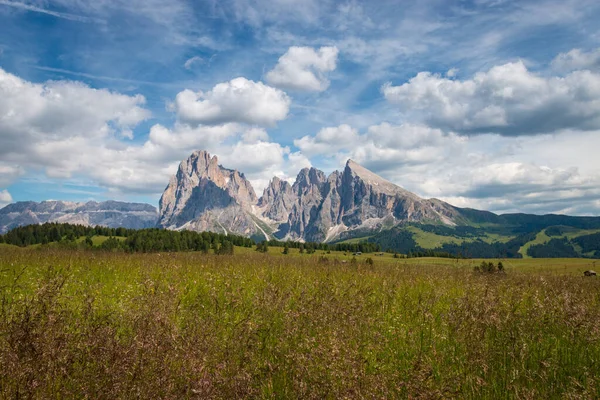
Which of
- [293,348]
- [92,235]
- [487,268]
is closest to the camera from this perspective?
[293,348]

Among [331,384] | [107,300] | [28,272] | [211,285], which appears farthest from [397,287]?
[28,272]

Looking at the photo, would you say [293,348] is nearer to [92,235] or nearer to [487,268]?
[487,268]

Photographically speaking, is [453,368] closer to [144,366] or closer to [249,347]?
[249,347]

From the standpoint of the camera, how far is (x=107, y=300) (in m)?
9.91

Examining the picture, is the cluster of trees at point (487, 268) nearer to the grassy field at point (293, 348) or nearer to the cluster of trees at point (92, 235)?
the grassy field at point (293, 348)

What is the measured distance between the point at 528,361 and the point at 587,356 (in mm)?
1026

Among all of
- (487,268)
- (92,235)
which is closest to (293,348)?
(487,268)

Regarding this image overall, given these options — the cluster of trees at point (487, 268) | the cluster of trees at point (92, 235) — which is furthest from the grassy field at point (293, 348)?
the cluster of trees at point (92, 235)

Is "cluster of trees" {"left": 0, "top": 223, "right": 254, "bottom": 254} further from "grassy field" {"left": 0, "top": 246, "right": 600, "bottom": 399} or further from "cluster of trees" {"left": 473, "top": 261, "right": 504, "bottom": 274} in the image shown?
"grassy field" {"left": 0, "top": 246, "right": 600, "bottom": 399}

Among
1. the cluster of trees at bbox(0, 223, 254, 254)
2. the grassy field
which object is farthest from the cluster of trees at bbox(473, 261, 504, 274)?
the cluster of trees at bbox(0, 223, 254, 254)

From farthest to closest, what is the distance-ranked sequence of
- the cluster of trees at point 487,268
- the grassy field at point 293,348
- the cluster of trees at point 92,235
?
the cluster of trees at point 92,235, the cluster of trees at point 487,268, the grassy field at point 293,348

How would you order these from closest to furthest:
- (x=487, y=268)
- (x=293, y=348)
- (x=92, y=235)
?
(x=293, y=348), (x=487, y=268), (x=92, y=235)

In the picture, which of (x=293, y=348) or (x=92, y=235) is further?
(x=92, y=235)

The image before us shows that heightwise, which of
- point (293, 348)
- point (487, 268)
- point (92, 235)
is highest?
point (487, 268)
